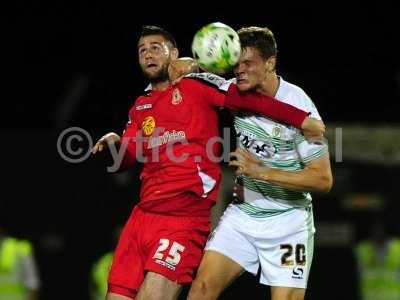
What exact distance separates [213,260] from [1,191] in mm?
4320

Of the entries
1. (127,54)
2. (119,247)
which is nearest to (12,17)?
(127,54)

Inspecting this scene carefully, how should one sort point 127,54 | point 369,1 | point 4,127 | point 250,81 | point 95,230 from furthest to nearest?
point 369,1, point 127,54, point 4,127, point 95,230, point 250,81

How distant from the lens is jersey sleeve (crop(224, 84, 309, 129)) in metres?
5.70

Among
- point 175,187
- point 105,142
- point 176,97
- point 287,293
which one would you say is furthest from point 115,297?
point 176,97

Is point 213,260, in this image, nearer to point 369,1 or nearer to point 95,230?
point 95,230

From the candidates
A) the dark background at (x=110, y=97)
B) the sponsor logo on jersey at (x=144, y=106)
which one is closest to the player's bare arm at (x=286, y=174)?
the sponsor logo on jersey at (x=144, y=106)

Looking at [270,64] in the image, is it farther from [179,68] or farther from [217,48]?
[179,68]

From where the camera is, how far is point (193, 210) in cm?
593

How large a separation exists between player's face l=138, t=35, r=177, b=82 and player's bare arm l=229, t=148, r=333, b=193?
0.86 meters

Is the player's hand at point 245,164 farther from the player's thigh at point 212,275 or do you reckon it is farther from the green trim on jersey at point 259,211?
the player's thigh at point 212,275

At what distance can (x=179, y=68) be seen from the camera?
612 cm

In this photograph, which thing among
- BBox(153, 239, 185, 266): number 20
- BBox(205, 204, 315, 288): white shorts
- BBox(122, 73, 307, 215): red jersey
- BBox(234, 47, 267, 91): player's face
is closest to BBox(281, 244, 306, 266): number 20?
BBox(205, 204, 315, 288): white shorts

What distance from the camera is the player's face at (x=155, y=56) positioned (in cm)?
611

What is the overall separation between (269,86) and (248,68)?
0.68 ft
